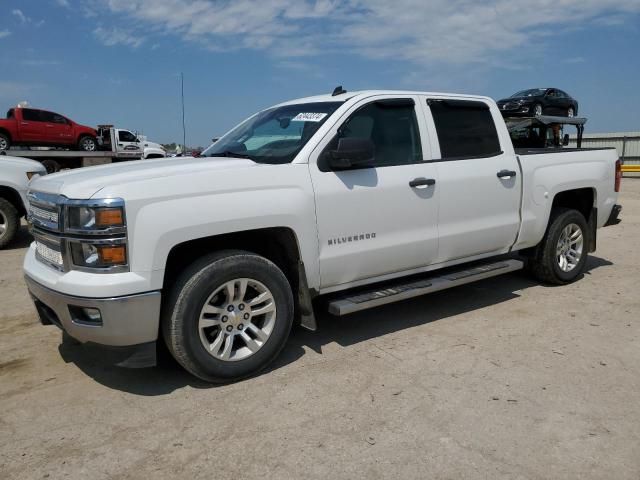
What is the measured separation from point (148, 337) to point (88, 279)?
0.49 metres

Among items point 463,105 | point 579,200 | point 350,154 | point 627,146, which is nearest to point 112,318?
point 350,154

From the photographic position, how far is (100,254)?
3.11 m

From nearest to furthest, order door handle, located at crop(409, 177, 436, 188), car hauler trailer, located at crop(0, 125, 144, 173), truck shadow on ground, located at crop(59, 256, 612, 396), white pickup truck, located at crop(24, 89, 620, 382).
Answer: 1. white pickup truck, located at crop(24, 89, 620, 382)
2. truck shadow on ground, located at crop(59, 256, 612, 396)
3. door handle, located at crop(409, 177, 436, 188)
4. car hauler trailer, located at crop(0, 125, 144, 173)

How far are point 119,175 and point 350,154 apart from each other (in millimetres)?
1523

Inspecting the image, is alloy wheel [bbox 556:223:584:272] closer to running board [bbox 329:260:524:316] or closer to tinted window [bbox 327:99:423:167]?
running board [bbox 329:260:524:316]

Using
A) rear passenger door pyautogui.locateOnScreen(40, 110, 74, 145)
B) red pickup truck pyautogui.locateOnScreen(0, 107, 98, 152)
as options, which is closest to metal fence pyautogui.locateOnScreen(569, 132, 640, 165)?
red pickup truck pyautogui.locateOnScreen(0, 107, 98, 152)

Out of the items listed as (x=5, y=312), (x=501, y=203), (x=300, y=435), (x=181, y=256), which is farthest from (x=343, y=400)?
(x=5, y=312)

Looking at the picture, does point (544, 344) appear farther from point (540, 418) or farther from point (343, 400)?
point (343, 400)

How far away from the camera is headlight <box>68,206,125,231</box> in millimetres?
3066

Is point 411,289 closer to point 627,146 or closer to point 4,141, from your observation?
point 4,141

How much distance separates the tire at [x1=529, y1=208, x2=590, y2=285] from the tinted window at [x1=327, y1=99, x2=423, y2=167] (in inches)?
82.2

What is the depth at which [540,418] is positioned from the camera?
3100 mm

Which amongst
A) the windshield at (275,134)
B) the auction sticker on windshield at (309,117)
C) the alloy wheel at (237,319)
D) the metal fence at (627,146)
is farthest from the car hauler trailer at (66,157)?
the metal fence at (627,146)

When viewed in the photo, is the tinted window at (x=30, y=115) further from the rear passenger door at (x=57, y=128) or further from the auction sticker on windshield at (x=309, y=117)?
the auction sticker on windshield at (x=309, y=117)
